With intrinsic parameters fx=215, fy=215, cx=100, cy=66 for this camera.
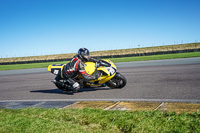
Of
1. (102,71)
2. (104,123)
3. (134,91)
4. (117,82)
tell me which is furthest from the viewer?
(117,82)

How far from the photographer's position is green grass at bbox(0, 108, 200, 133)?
3.41 metres

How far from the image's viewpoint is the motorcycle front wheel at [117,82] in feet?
26.2

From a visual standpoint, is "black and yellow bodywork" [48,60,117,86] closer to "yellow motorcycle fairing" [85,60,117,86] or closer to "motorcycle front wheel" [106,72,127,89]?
"yellow motorcycle fairing" [85,60,117,86]

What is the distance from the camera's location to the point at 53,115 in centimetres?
445

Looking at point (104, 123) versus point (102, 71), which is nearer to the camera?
point (104, 123)

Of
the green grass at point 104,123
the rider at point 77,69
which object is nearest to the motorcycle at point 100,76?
the rider at point 77,69

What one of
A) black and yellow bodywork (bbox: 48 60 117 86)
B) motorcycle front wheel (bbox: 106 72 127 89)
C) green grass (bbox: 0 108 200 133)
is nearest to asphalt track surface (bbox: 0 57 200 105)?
motorcycle front wheel (bbox: 106 72 127 89)

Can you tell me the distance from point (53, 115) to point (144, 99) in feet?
8.55

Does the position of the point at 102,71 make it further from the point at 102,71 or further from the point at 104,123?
the point at 104,123

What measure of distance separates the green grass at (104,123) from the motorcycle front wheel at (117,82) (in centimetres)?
361

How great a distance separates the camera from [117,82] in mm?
8133

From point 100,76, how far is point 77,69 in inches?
33.9

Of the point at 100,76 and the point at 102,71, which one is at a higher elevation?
the point at 102,71

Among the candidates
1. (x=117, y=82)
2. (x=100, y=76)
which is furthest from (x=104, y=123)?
(x=117, y=82)
